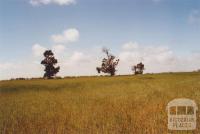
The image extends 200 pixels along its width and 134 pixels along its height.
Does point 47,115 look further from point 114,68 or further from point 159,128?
point 114,68

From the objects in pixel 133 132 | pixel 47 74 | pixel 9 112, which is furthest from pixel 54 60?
pixel 133 132

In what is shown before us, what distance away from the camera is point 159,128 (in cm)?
867

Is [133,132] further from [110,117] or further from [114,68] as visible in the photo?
[114,68]

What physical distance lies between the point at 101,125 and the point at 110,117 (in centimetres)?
125

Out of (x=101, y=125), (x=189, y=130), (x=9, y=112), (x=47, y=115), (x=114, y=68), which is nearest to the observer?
(x=189, y=130)

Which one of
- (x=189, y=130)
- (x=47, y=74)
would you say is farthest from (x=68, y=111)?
(x=47, y=74)

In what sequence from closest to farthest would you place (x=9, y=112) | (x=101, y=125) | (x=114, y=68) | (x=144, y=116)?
(x=101, y=125)
(x=144, y=116)
(x=9, y=112)
(x=114, y=68)

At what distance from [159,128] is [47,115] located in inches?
168

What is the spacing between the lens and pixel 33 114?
40.1 ft

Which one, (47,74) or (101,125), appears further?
(47,74)

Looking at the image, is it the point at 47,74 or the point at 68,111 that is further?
the point at 47,74

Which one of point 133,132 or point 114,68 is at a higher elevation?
point 114,68

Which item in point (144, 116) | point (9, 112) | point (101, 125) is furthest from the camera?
point (9, 112)

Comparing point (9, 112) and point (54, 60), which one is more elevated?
point (54, 60)
